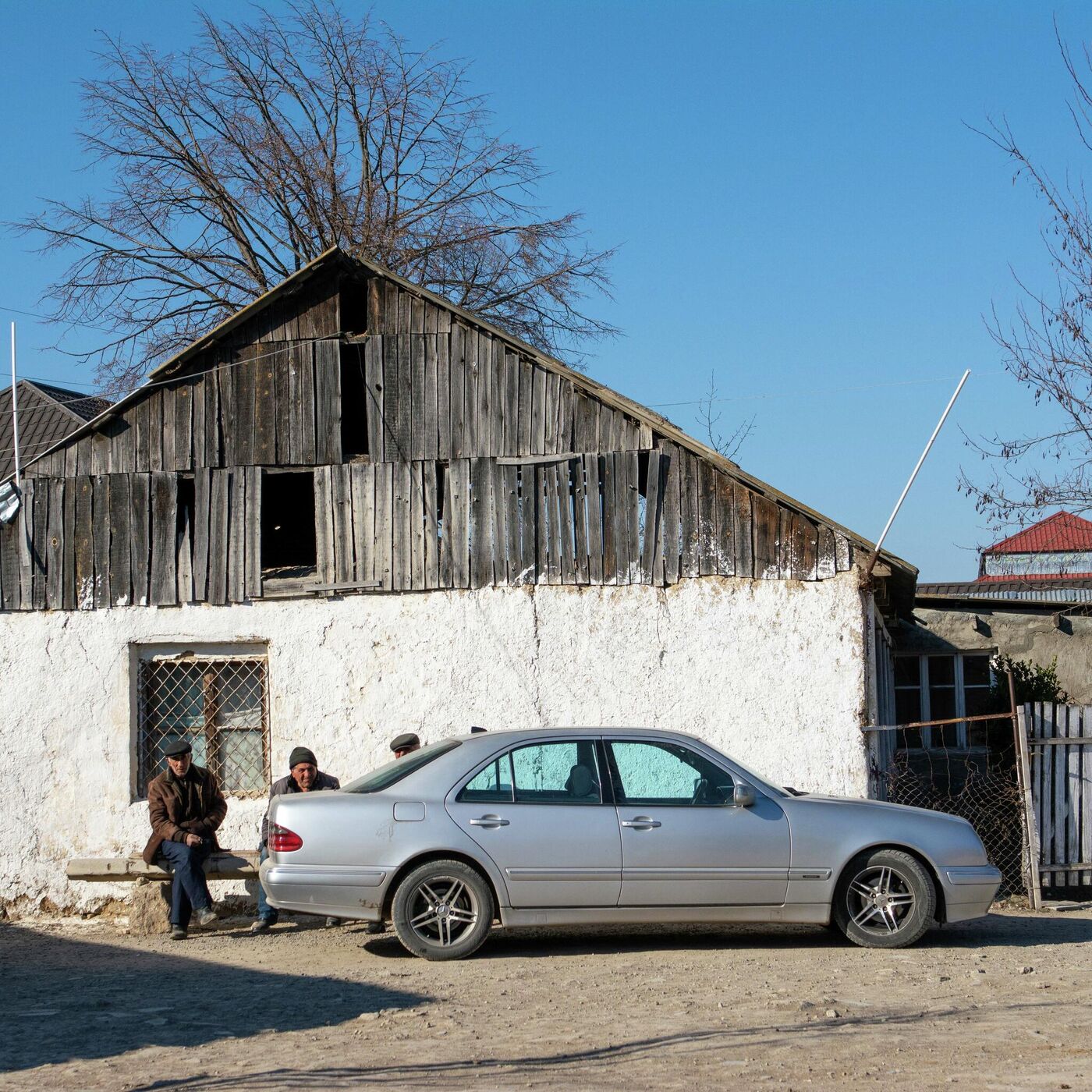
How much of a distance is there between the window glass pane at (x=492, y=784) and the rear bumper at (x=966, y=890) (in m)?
2.77

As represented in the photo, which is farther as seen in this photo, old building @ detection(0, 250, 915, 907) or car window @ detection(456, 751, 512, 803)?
old building @ detection(0, 250, 915, 907)

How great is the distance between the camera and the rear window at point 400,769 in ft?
27.8

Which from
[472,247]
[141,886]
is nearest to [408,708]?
[141,886]

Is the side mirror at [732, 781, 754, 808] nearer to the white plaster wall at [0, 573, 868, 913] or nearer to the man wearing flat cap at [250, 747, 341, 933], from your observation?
the white plaster wall at [0, 573, 868, 913]

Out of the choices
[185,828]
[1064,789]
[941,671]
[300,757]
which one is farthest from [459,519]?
[941,671]

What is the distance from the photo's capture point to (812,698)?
1051cm

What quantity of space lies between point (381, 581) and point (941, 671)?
9.46 meters

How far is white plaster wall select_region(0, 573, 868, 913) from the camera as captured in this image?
10578mm

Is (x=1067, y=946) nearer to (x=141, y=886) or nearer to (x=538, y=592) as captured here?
(x=538, y=592)

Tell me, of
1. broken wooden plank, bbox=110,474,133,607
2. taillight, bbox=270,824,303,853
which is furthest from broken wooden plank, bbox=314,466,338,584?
taillight, bbox=270,824,303,853

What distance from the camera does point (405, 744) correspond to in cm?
1016

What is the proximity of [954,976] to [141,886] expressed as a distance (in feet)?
19.9

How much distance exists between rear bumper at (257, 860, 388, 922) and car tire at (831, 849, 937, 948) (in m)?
2.85

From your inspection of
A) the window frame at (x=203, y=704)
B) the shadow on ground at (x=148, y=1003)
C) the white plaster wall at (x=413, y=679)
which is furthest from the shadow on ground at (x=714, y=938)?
the window frame at (x=203, y=704)
